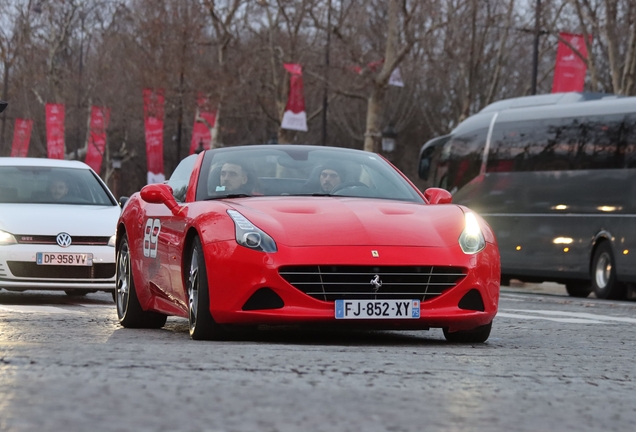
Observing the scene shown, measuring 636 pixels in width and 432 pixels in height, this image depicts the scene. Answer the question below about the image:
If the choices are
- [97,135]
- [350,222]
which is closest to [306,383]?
[350,222]

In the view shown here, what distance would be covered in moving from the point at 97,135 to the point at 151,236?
5710 centimetres

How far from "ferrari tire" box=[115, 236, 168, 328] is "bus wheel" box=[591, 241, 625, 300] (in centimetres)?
1301

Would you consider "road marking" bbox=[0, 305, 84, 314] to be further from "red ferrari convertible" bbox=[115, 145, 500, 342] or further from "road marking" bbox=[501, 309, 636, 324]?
"road marking" bbox=[501, 309, 636, 324]

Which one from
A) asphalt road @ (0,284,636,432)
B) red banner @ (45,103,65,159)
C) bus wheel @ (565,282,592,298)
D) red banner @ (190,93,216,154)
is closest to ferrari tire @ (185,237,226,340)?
asphalt road @ (0,284,636,432)

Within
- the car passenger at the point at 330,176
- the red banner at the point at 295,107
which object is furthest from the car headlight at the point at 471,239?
the red banner at the point at 295,107

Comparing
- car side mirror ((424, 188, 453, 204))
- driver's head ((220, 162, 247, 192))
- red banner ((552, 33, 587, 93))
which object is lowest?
car side mirror ((424, 188, 453, 204))

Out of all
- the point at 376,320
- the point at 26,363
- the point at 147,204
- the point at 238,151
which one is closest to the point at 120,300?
the point at 147,204

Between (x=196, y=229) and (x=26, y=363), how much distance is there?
2.37 meters

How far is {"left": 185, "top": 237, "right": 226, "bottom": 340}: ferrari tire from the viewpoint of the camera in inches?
310

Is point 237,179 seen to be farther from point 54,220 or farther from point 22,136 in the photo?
point 22,136

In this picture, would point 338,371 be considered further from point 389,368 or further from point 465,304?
point 465,304

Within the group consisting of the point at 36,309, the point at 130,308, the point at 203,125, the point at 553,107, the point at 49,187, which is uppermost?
the point at 553,107

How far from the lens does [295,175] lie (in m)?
9.01

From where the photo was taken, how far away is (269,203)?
8.31 m
